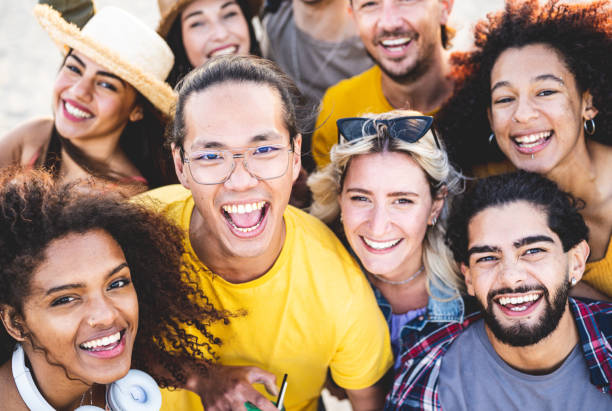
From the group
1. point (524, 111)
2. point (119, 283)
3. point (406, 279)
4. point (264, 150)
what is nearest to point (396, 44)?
point (524, 111)

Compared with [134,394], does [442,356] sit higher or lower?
higher

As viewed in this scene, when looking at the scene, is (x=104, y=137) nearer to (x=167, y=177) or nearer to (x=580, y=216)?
(x=167, y=177)

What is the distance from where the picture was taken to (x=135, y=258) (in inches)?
116

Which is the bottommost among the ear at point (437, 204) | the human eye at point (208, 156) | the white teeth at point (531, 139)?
the human eye at point (208, 156)

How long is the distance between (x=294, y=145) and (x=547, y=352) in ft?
5.67

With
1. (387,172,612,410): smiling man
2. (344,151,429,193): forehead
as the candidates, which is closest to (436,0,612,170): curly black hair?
(387,172,612,410): smiling man

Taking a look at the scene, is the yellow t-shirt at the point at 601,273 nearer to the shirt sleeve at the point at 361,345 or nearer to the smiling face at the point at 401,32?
the shirt sleeve at the point at 361,345

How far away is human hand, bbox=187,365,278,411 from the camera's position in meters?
2.86

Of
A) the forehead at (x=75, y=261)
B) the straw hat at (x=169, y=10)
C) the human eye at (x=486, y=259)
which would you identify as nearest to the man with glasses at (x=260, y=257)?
the forehead at (x=75, y=261)

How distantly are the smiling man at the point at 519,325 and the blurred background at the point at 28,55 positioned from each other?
14.6 ft

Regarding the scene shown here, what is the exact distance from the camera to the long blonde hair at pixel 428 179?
10.9ft

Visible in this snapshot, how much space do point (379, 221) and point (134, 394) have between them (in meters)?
1.52

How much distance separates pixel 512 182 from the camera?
10.8ft

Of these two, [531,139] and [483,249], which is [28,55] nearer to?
[531,139]
